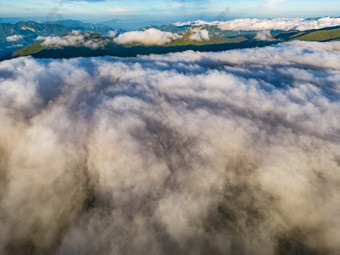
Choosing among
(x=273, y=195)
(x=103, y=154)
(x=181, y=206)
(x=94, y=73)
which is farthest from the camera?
(x=94, y=73)

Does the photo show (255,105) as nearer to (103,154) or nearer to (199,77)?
(199,77)

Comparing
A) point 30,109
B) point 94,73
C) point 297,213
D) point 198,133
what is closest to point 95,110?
point 30,109

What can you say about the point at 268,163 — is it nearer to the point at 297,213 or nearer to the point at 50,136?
the point at 297,213

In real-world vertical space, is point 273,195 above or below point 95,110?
below

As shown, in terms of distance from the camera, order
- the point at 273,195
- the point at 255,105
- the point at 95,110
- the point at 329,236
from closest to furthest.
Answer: the point at 329,236, the point at 273,195, the point at 95,110, the point at 255,105

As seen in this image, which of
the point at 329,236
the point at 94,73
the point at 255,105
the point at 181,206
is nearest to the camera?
the point at 329,236

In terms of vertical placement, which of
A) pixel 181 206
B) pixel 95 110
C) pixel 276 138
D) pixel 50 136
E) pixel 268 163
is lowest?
pixel 181 206

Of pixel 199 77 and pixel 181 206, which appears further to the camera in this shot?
pixel 199 77

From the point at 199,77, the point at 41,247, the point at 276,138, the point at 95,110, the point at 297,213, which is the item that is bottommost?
the point at 41,247

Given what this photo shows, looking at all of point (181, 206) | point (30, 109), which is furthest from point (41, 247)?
point (30, 109)
